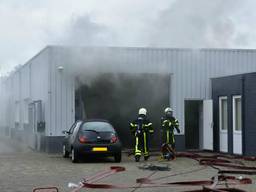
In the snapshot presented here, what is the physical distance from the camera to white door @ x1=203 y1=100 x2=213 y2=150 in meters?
25.8

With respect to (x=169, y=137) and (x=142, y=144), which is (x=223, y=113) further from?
(x=142, y=144)

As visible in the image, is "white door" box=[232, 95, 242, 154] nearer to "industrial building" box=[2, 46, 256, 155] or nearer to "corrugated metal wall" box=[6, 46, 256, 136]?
"industrial building" box=[2, 46, 256, 155]

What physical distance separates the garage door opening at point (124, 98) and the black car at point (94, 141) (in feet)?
19.3

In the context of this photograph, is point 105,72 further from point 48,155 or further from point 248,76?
point 248,76

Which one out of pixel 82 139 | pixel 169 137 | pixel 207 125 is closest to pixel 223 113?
pixel 207 125

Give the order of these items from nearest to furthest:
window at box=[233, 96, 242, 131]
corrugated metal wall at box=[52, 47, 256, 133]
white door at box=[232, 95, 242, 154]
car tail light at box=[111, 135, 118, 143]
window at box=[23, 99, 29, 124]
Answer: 1. car tail light at box=[111, 135, 118, 143]
2. white door at box=[232, 95, 242, 154]
3. window at box=[233, 96, 242, 131]
4. corrugated metal wall at box=[52, 47, 256, 133]
5. window at box=[23, 99, 29, 124]

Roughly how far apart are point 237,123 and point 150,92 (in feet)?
16.7

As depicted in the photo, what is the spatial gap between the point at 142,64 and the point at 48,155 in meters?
5.51

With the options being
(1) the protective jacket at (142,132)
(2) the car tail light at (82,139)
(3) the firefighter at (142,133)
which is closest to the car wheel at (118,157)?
(3) the firefighter at (142,133)

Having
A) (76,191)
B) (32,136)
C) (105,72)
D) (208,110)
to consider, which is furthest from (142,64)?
(76,191)

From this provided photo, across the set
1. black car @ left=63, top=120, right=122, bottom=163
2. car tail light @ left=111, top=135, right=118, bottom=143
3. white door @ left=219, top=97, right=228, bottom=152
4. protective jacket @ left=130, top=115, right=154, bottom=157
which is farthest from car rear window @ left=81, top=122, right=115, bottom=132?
white door @ left=219, top=97, right=228, bottom=152

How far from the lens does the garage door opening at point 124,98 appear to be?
1061 inches

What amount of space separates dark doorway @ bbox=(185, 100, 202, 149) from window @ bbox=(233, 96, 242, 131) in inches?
128

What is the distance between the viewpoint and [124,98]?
2859 cm
